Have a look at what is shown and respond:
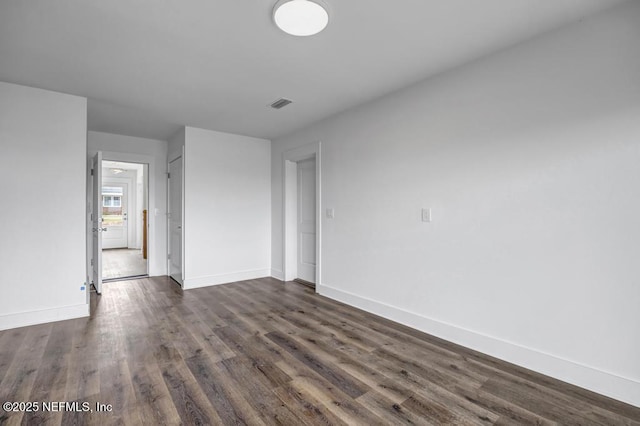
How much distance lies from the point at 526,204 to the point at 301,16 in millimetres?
2121

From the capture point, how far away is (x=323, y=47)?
2.34m

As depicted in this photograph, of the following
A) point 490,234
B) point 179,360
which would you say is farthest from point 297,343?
point 490,234

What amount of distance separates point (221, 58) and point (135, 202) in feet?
29.3

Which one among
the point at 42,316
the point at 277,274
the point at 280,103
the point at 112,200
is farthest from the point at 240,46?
the point at 112,200

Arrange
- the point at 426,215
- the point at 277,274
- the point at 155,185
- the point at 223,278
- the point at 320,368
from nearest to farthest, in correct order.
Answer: the point at 320,368, the point at 426,215, the point at 223,278, the point at 277,274, the point at 155,185

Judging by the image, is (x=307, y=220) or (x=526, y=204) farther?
(x=307, y=220)

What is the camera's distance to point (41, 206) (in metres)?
3.09

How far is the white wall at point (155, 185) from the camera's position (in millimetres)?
5078

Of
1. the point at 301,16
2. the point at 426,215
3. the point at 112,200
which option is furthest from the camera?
the point at 112,200

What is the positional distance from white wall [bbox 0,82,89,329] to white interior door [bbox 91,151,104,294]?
932mm

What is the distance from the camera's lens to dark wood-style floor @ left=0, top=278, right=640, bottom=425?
172cm

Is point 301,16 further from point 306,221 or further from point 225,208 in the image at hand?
point 225,208

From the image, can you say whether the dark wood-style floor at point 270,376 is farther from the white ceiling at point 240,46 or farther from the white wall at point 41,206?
the white ceiling at point 240,46

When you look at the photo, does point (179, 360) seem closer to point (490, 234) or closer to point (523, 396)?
point (523, 396)
